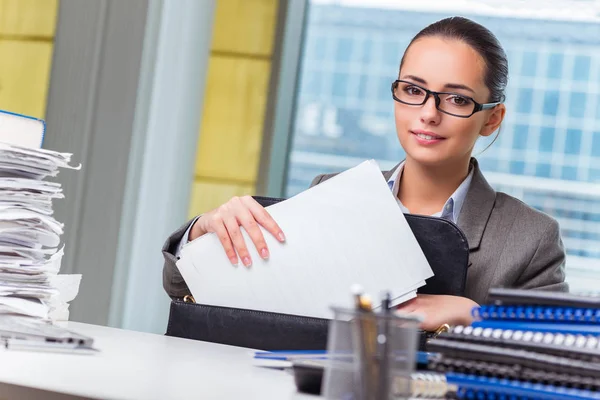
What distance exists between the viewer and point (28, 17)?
11.0ft

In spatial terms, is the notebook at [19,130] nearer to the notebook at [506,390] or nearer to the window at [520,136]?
the notebook at [506,390]

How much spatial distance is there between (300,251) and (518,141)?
405 centimetres

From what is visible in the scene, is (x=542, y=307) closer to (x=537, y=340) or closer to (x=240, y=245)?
(x=537, y=340)

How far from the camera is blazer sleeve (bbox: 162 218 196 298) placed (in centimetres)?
151

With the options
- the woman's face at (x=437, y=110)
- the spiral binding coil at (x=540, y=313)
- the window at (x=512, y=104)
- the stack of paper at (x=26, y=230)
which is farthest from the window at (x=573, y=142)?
the spiral binding coil at (x=540, y=313)

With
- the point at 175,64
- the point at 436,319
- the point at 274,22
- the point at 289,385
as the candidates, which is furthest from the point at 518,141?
the point at 289,385

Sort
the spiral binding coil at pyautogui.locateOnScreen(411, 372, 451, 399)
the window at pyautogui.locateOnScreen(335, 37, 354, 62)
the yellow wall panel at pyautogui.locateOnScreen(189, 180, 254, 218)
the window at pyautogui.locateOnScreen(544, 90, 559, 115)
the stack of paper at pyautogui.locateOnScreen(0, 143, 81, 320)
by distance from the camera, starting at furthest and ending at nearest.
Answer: the window at pyautogui.locateOnScreen(335, 37, 354, 62) → the window at pyautogui.locateOnScreen(544, 90, 559, 115) → the yellow wall panel at pyautogui.locateOnScreen(189, 180, 254, 218) → the stack of paper at pyautogui.locateOnScreen(0, 143, 81, 320) → the spiral binding coil at pyautogui.locateOnScreen(411, 372, 451, 399)

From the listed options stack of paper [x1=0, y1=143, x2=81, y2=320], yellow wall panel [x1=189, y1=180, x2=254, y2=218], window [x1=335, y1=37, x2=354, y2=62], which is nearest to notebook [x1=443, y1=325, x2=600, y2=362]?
stack of paper [x1=0, y1=143, x2=81, y2=320]

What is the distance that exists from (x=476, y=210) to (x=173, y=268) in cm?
62

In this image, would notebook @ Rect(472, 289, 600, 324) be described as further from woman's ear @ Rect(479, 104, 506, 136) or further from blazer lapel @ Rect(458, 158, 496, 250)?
woman's ear @ Rect(479, 104, 506, 136)

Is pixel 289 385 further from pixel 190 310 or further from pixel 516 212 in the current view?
pixel 516 212

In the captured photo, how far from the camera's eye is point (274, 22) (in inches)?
141

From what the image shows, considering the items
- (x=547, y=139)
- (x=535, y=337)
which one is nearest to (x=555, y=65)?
(x=547, y=139)

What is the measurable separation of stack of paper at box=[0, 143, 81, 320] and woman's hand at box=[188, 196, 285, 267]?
25 centimetres
